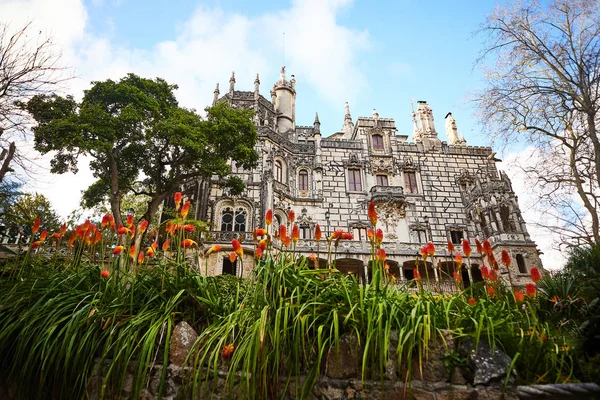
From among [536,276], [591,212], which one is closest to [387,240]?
[591,212]

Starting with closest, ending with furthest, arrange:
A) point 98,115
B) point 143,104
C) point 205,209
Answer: point 98,115, point 143,104, point 205,209

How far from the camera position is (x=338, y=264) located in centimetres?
2350

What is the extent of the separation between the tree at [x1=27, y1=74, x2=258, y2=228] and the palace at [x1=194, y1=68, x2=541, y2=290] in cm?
471

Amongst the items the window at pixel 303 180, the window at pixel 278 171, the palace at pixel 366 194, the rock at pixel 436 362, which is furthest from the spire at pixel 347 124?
the rock at pixel 436 362

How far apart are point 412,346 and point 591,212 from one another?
40.4ft

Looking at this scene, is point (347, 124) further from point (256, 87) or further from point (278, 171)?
point (278, 171)

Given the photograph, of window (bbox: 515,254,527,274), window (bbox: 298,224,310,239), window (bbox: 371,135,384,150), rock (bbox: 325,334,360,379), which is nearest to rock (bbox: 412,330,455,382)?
rock (bbox: 325,334,360,379)

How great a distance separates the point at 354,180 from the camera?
2652cm

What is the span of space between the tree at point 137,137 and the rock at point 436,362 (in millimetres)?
14085

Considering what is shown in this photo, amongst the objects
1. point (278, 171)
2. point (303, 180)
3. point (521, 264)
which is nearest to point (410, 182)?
point (303, 180)

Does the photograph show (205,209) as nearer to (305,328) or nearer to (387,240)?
(387,240)

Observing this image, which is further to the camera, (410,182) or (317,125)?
(317,125)

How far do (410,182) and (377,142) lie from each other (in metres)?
4.48

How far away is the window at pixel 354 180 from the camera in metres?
26.1
